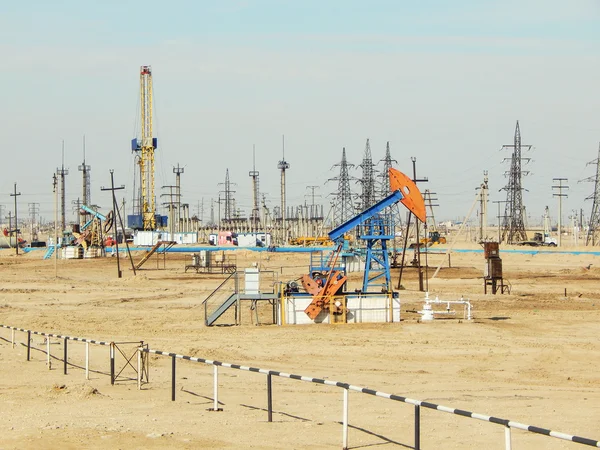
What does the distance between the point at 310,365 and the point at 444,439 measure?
371 inches

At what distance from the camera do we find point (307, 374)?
19547 millimetres

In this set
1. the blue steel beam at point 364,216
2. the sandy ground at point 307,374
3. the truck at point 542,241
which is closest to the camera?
the sandy ground at point 307,374

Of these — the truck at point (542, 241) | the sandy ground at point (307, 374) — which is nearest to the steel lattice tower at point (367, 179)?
the truck at point (542, 241)

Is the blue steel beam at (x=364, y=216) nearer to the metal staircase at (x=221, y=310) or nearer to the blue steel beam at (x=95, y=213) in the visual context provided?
the metal staircase at (x=221, y=310)

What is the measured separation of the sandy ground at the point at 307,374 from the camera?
12227 millimetres

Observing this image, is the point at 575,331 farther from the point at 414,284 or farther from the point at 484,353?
the point at 414,284

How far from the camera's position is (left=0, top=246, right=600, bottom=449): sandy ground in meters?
12.2

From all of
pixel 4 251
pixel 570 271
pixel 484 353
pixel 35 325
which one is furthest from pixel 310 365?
pixel 4 251

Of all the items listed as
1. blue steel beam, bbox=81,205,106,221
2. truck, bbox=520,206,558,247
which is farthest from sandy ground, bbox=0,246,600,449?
truck, bbox=520,206,558,247

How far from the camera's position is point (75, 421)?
12859 mm

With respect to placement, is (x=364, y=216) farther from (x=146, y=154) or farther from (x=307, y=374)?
(x=146, y=154)

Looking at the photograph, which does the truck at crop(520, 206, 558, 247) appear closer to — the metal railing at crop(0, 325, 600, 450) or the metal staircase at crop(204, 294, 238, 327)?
the metal staircase at crop(204, 294, 238, 327)

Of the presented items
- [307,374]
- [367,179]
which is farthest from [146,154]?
[307,374]

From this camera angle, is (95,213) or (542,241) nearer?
(95,213)
